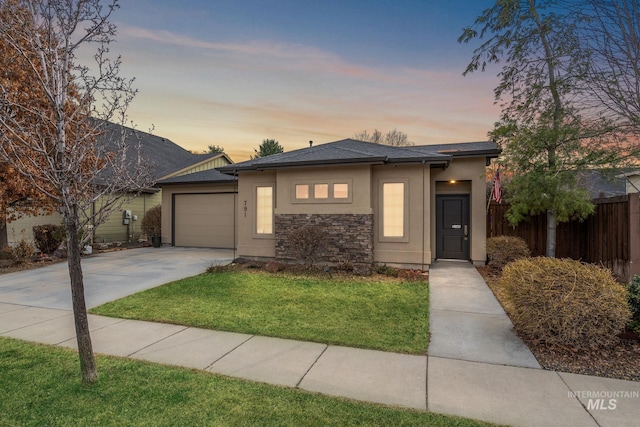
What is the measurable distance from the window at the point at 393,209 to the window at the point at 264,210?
11.9ft

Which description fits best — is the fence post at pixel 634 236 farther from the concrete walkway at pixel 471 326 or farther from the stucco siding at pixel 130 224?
the stucco siding at pixel 130 224

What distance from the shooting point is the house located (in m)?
9.02

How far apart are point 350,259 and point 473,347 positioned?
509 cm

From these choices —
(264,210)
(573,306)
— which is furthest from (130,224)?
(573,306)

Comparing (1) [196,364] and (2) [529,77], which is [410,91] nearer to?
(2) [529,77]

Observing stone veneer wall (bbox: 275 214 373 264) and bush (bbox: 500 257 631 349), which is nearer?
bush (bbox: 500 257 631 349)

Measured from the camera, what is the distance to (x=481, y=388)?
313 centimetres

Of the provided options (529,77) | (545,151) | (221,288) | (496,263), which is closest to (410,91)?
(529,77)

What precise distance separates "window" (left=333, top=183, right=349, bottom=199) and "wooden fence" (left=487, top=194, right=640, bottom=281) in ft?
15.7

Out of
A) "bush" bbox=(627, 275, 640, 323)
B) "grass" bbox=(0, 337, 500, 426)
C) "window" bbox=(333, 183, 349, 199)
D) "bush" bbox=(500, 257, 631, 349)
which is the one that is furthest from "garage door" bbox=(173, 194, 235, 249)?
"bush" bbox=(627, 275, 640, 323)

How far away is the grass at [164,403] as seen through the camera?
2570 millimetres

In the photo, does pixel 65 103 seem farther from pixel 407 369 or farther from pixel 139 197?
pixel 139 197

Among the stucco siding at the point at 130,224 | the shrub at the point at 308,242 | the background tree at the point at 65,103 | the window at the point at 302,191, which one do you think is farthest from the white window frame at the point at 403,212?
the stucco siding at the point at 130,224

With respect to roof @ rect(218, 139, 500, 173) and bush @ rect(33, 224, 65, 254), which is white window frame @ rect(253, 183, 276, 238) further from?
bush @ rect(33, 224, 65, 254)
